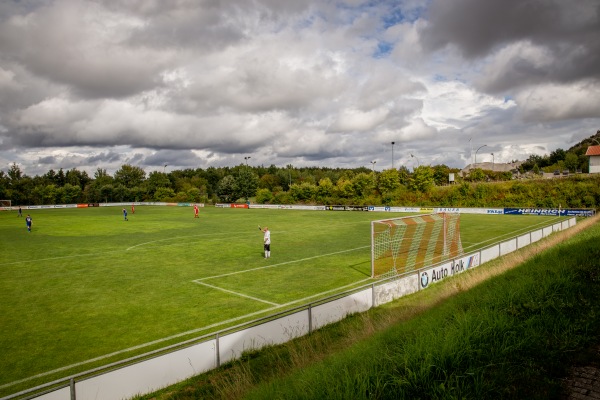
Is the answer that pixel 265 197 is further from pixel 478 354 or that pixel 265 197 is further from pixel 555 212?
pixel 478 354

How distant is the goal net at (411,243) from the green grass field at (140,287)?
1.51 metres

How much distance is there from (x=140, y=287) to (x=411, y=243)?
48.8 ft

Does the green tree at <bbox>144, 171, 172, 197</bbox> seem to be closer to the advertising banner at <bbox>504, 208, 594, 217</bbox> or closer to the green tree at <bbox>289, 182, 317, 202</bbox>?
the green tree at <bbox>289, 182, 317, 202</bbox>

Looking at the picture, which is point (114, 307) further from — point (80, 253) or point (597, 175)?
point (597, 175)

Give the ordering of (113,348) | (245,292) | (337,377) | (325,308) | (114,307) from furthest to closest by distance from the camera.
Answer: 1. (245,292)
2. (114,307)
3. (325,308)
4. (113,348)
5. (337,377)

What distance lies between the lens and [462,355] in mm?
5723

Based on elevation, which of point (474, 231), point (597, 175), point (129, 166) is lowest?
point (474, 231)

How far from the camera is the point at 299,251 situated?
85.1 feet

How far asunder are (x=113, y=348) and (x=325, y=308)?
643cm

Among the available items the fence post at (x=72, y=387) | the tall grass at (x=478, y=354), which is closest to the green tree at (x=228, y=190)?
the fence post at (x=72, y=387)

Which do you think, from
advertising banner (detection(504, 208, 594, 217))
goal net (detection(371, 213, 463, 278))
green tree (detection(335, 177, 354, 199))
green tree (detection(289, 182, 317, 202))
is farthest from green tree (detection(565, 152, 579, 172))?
goal net (detection(371, 213, 463, 278))

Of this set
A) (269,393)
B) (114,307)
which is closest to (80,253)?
(114,307)

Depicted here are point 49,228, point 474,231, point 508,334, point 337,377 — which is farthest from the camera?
point 49,228

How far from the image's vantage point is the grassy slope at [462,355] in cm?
506
